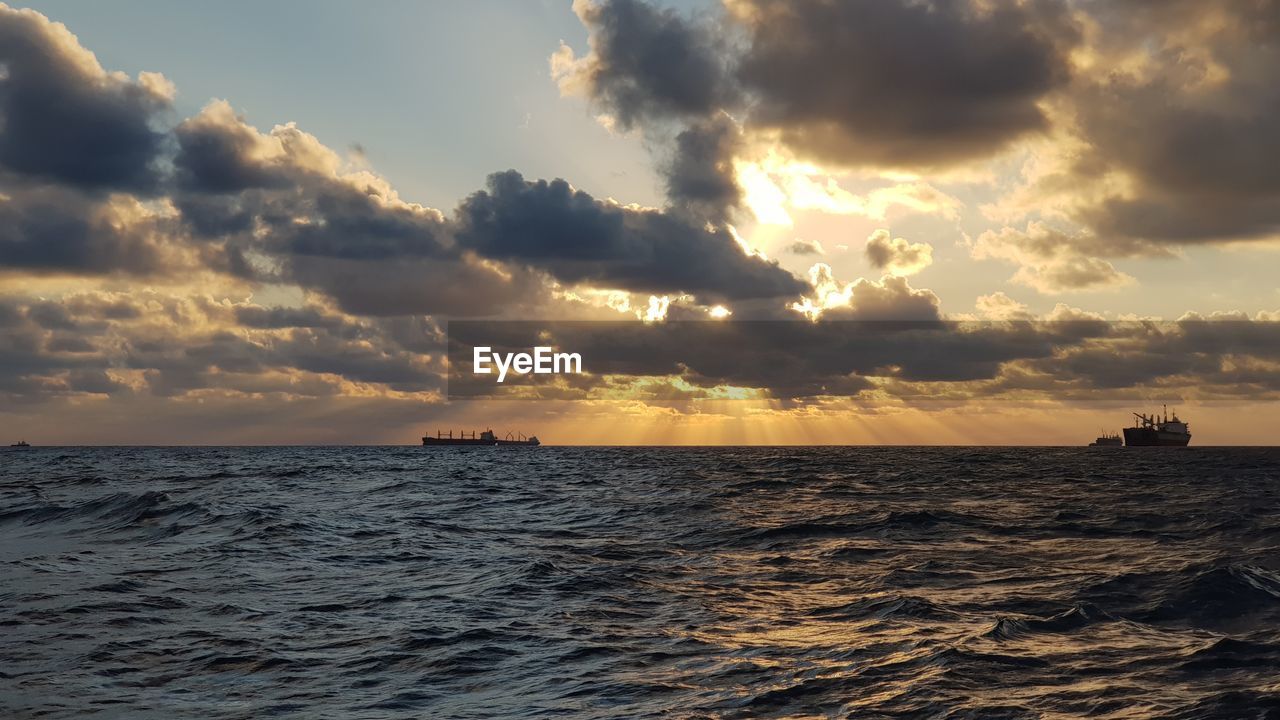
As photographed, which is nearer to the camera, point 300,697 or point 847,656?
point 300,697

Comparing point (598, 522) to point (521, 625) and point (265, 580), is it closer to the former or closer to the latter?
point (265, 580)

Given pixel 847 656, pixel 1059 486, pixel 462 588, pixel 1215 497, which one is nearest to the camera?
pixel 847 656

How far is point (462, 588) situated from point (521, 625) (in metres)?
6.00

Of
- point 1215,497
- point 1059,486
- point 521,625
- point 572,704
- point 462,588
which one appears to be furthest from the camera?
point 1059,486

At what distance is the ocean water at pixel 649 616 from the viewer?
15227mm

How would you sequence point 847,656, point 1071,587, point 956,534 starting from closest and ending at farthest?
point 847,656
point 1071,587
point 956,534

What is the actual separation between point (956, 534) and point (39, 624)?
33.0 m

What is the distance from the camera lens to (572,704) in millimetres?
15039

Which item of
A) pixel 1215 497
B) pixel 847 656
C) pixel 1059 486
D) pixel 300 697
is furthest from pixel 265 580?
pixel 1059 486

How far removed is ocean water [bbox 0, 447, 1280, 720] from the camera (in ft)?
50.0

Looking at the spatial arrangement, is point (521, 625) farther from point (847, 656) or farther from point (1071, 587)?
point (1071, 587)

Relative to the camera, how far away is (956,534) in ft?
126

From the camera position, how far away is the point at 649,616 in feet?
74.1

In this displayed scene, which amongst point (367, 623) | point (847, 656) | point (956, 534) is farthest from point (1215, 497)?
point (367, 623)
